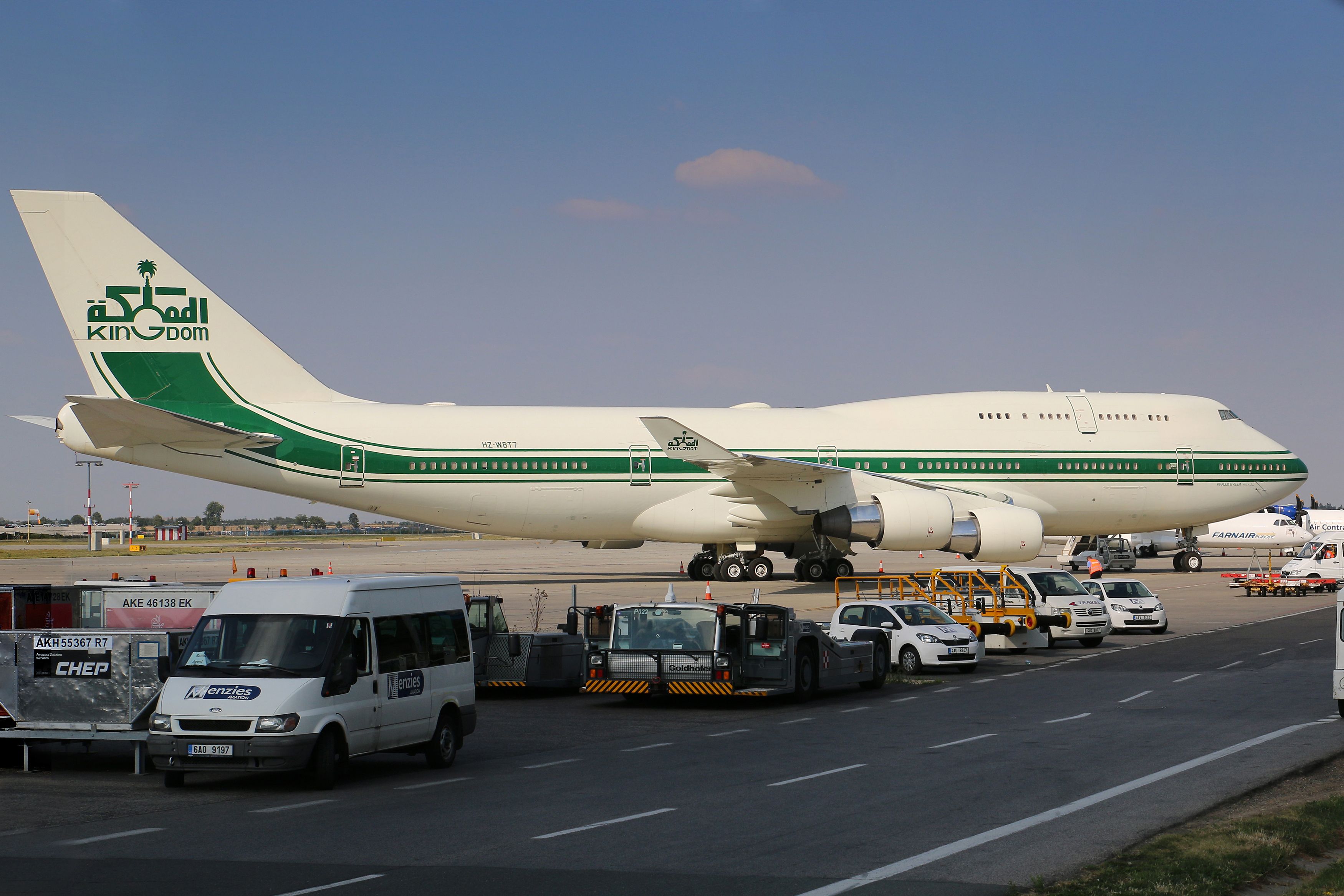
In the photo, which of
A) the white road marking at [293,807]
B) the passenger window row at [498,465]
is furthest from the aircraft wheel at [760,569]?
A: the white road marking at [293,807]

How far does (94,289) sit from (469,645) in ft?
88.9

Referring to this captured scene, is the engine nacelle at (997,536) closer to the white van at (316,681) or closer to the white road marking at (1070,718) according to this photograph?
the white road marking at (1070,718)

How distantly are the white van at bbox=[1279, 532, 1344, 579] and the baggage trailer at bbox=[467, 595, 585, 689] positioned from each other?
3455 cm

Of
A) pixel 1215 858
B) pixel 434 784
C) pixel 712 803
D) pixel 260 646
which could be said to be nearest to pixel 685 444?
pixel 434 784

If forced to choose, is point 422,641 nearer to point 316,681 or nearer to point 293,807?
point 316,681

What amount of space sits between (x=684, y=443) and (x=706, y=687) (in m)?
20.8

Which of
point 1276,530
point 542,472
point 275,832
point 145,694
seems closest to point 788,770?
point 275,832

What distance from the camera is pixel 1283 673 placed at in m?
22.1

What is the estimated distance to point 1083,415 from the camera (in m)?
44.8

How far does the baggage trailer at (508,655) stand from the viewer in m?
20.7

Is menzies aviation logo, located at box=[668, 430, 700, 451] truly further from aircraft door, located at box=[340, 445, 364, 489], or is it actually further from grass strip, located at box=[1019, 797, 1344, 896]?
grass strip, located at box=[1019, 797, 1344, 896]

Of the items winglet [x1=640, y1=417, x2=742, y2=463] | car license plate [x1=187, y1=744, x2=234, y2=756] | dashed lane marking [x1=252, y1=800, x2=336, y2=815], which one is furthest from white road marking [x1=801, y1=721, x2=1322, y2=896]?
winglet [x1=640, y1=417, x2=742, y2=463]

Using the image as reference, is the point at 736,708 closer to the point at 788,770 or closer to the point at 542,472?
the point at 788,770

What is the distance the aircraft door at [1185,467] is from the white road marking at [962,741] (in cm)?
3220
